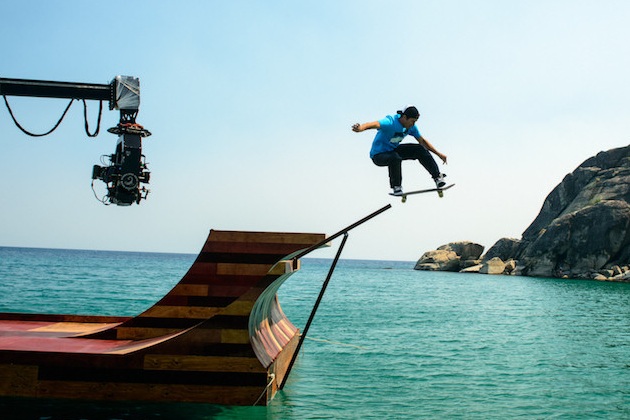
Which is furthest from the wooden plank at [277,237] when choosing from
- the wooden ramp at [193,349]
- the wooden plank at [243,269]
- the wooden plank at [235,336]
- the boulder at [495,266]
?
the boulder at [495,266]

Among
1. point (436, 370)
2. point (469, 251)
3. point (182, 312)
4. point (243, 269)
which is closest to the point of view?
point (243, 269)

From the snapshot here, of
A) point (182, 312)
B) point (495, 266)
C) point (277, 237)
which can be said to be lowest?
point (182, 312)

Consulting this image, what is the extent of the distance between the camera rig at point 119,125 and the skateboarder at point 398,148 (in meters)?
5.28

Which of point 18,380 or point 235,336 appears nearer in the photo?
point 18,380

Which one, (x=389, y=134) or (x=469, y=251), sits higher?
(x=469, y=251)

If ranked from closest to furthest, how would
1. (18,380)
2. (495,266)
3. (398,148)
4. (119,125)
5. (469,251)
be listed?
1. (18,380)
2. (398,148)
3. (119,125)
4. (495,266)
5. (469,251)

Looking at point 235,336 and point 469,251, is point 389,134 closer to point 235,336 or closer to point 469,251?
point 235,336

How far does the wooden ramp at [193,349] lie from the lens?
33.1ft

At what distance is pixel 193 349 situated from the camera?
10297 millimetres

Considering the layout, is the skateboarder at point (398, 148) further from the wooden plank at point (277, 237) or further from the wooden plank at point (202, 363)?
the wooden plank at point (202, 363)

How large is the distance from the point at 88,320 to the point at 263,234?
7.16 meters

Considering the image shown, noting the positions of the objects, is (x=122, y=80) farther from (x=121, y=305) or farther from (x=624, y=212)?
(x=624, y=212)

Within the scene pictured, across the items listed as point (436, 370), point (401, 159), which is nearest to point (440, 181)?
point (401, 159)

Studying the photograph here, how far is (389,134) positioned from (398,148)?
0.41m
